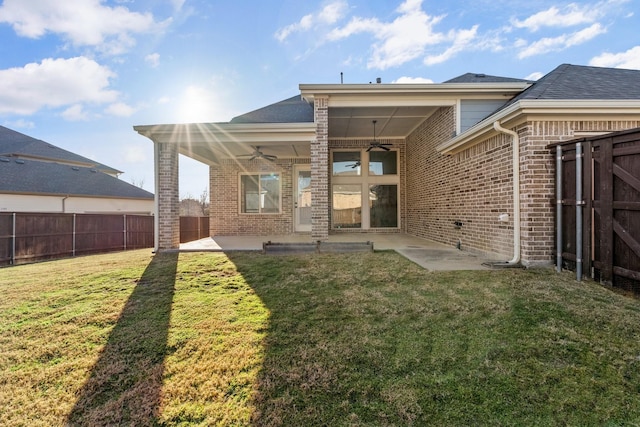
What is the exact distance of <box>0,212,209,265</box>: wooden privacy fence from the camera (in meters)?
7.77

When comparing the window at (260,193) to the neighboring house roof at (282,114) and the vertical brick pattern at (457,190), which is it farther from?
the vertical brick pattern at (457,190)

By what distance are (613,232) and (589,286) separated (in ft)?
2.40

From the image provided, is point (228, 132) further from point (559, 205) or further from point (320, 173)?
point (559, 205)

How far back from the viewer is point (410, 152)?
10016 millimetres

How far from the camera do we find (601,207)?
3.62 metres

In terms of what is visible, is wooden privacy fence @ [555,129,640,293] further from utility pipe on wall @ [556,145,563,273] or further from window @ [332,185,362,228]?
window @ [332,185,362,228]

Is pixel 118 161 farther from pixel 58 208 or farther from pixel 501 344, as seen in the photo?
pixel 501 344

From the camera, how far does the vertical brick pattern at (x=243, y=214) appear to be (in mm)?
10367

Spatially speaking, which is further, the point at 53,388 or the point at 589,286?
the point at 589,286

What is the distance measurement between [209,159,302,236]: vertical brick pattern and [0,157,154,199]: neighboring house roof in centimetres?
1105

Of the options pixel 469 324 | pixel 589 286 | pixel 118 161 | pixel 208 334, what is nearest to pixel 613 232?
pixel 589 286

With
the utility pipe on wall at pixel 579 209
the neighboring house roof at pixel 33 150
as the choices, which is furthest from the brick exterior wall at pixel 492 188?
the neighboring house roof at pixel 33 150

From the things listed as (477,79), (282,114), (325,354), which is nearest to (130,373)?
(325,354)

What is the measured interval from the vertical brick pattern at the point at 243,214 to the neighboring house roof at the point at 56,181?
11054 mm
